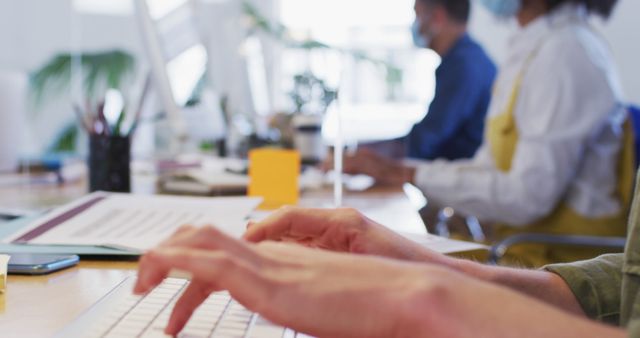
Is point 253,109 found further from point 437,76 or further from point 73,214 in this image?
point 73,214

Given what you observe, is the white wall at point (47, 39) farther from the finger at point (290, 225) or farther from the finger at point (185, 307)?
the finger at point (185, 307)

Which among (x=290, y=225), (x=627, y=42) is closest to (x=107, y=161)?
(x=290, y=225)

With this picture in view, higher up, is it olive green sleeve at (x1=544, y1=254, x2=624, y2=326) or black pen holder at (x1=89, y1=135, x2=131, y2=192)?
black pen holder at (x1=89, y1=135, x2=131, y2=192)

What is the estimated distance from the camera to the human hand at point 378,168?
221cm

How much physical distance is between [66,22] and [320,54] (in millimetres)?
1701

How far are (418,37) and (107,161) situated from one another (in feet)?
7.08

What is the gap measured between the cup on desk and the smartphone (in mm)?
1657

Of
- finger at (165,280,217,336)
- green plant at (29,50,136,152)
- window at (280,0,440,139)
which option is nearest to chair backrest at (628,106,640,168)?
finger at (165,280,217,336)

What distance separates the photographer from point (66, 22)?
4492 mm

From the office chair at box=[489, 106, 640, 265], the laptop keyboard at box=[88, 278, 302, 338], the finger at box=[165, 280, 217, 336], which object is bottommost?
the office chair at box=[489, 106, 640, 265]

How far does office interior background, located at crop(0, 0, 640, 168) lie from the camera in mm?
2742

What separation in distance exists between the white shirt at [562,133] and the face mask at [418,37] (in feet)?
3.98

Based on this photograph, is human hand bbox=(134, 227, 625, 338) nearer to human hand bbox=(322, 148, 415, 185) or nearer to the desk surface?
the desk surface

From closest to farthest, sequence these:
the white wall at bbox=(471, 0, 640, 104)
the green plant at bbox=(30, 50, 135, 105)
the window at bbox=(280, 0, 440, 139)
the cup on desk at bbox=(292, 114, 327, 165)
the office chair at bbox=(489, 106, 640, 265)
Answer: the office chair at bbox=(489, 106, 640, 265) → the cup on desk at bbox=(292, 114, 327, 165) → the white wall at bbox=(471, 0, 640, 104) → the green plant at bbox=(30, 50, 135, 105) → the window at bbox=(280, 0, 440, 139)
